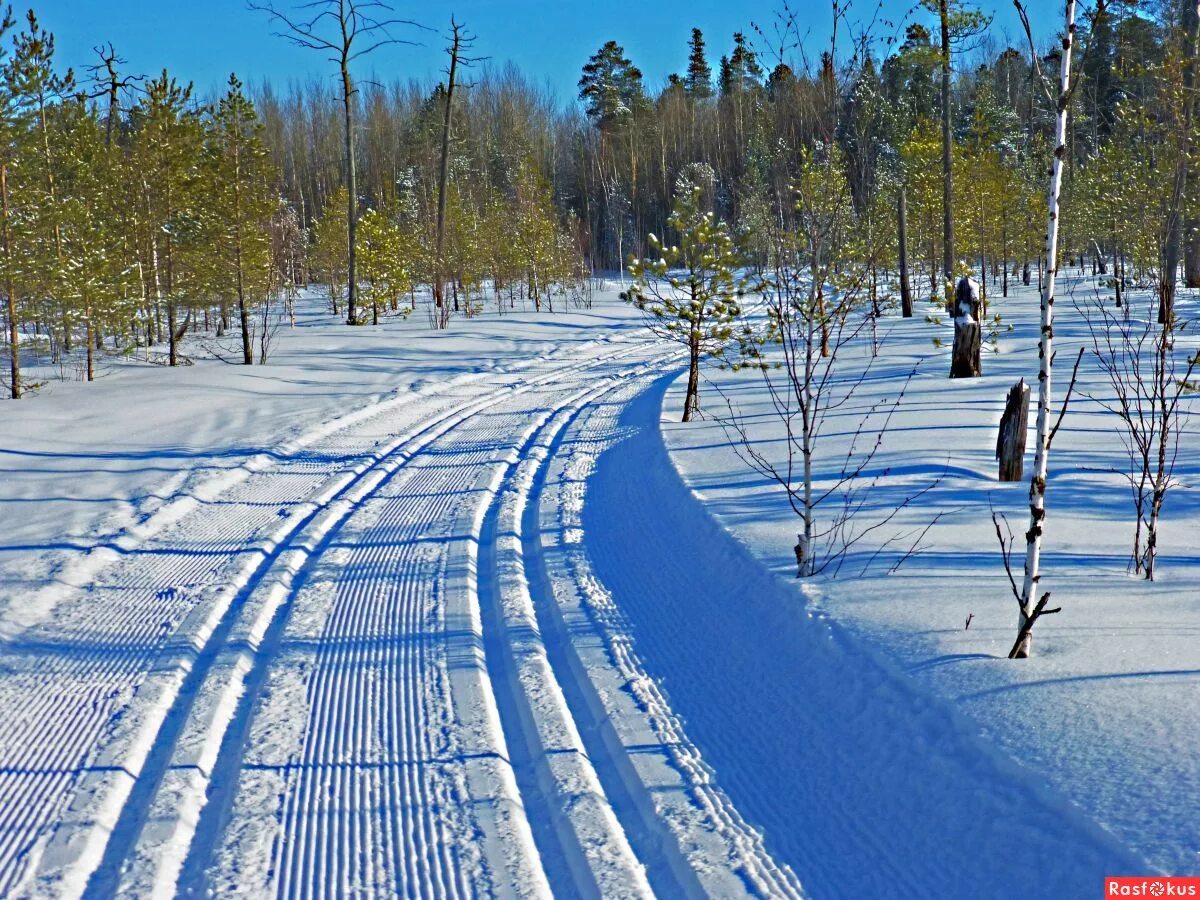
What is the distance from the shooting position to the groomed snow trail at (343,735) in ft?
10.3

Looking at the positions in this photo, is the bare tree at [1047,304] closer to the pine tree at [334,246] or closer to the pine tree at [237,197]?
the pine tree at [237,197]

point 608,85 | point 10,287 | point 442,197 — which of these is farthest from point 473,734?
point 608,85

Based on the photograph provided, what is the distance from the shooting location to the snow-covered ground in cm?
309

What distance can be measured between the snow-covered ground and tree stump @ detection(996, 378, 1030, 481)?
0.65 ft

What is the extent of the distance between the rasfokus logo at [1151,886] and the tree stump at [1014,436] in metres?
5.40

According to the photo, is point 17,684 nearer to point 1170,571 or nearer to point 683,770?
point 683,770

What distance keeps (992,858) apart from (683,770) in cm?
131

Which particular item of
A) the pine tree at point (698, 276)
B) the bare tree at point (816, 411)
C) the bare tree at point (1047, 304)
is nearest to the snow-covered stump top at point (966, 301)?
the pine tree at point (698, 276)

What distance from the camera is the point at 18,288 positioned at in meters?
16.1

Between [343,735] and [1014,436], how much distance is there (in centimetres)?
620

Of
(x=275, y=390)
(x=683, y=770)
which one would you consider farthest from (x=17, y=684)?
(x=275, y=390)

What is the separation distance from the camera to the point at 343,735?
160 inches

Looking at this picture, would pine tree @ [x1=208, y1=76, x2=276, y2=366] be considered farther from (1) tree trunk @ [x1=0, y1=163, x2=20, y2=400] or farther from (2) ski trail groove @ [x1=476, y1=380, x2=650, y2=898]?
(2) ski trail groove @ [x1=476, y1=380, x2=650, y2=898]

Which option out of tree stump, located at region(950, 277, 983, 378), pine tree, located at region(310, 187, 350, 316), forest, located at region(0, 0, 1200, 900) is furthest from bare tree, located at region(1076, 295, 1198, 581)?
pine tree, located at region(310, 187, 350, 316)
